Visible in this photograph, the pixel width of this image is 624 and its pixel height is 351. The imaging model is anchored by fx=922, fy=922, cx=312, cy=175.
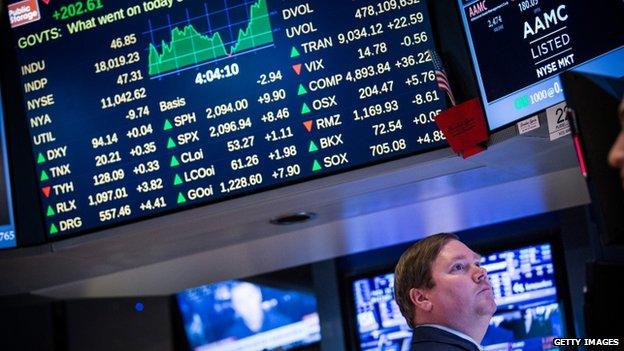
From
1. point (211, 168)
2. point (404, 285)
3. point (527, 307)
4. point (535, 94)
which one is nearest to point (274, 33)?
point (211, 168)

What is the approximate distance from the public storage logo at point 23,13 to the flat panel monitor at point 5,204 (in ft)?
1.28

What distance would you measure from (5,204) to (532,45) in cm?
220

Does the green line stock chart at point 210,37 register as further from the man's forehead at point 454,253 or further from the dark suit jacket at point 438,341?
Result: the dark suit jacket at point 438,341

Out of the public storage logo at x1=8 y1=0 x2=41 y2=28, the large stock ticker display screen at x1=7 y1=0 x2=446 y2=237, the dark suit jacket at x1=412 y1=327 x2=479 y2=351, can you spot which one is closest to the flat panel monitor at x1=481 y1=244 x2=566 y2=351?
the large stock ticker display screen at x1=7 y1=0 x2=446 y2=237

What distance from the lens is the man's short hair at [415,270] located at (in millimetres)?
2627

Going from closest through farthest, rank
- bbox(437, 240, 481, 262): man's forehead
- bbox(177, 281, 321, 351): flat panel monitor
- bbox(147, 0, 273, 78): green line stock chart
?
bbox(437, 240, 481, 262): man's forehead, bbox(147, 0, 273, 78): green line stock chart, bbox(177, 281, 321, 351): flat panel monitor

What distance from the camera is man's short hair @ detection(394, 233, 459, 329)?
2627 mm

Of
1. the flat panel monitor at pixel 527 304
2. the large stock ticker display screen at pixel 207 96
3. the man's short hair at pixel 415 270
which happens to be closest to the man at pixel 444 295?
the man's short hair at pixel 415 270

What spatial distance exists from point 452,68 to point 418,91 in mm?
149

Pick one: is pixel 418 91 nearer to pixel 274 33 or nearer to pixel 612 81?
pixel 274 33

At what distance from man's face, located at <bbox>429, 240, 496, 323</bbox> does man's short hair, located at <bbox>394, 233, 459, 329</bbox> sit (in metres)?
0.02

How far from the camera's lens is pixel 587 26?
287cm

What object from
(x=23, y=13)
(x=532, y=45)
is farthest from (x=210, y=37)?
(x=532, y=45)

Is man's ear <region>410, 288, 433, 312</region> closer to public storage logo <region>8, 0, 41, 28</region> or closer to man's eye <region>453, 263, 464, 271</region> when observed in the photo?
man's eye <region>453, 263, 464, 271</region>
